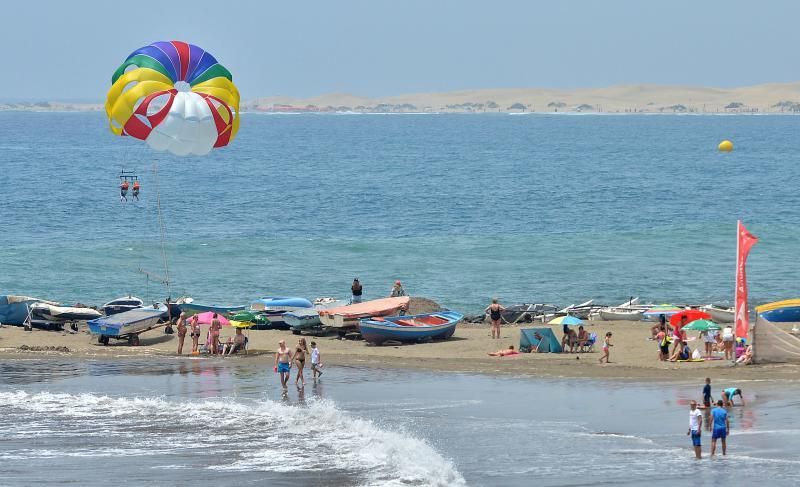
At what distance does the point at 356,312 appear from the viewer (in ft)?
115

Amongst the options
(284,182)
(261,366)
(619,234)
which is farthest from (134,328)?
(284,182)

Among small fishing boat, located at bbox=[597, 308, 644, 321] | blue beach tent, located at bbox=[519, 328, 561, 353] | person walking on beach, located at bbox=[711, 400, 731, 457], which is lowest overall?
person walking on beach, located at bbox=[711, 400, 731, 457]

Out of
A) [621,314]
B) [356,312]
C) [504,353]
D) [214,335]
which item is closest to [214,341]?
[214,335]

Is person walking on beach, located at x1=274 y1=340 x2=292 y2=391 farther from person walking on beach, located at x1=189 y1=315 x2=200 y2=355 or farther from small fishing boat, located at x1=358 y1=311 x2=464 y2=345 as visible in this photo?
small fishing boat, located at x1=358 y1=311 x2=464 y2=345

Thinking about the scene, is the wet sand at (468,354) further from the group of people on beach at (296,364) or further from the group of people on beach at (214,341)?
the group of people on beach at (296,364)

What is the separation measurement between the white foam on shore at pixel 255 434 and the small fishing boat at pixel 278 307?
31.9ft

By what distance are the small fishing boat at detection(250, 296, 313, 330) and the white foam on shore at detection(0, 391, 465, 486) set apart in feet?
31.9

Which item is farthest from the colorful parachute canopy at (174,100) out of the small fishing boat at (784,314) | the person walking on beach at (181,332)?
the small fishing boat at (784,314)

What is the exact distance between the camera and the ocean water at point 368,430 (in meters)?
20.5

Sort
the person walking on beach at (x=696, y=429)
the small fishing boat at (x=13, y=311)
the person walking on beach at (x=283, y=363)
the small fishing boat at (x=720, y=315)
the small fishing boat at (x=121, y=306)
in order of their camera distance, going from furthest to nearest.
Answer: the small fishing boat at (x=121, y=306) → the small fishing boat at (x=13, y=311) → the small fishing boat at (x=720, y=315) → the person walking on beach at (x=283, y=363) → the person walking on beach at (x=696, y=429)

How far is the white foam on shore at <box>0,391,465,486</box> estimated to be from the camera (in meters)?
21.0

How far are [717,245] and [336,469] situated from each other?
135 ft

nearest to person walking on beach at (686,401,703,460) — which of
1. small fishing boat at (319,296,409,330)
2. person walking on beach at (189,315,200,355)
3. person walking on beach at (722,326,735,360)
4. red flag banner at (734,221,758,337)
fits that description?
red flag banner at (734,221,758,337)

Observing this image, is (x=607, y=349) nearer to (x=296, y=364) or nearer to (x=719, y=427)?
(x=296, y=364)
